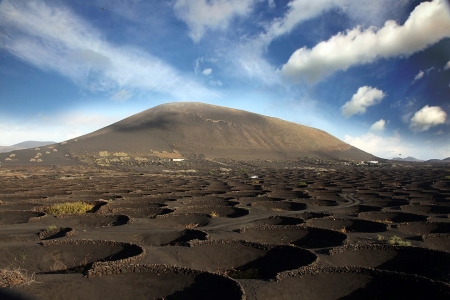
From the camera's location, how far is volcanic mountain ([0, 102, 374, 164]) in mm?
106188

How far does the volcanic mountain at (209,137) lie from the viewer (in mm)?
106188

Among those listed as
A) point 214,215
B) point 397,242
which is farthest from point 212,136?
point 397,242

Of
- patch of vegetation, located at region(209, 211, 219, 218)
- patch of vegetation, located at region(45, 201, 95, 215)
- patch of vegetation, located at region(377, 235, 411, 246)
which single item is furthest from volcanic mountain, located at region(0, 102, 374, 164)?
patch of vegetation, located at region(377, 235, 411, 246)

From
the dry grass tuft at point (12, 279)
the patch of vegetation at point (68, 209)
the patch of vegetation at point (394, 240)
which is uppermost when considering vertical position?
the patch of vegetation at point (394, 240)

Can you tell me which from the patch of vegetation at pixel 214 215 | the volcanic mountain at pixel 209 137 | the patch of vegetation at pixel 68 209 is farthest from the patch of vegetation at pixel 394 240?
the volcanic mountain at pixel 209 137

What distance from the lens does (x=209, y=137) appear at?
118750mm

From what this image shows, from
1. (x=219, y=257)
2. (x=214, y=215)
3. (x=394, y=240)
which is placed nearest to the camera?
(x=219, y=257)

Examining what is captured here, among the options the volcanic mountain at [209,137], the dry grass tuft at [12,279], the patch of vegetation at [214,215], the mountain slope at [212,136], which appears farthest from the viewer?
the mountain slope at [212,136]

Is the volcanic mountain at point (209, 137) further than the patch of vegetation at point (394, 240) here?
Yes

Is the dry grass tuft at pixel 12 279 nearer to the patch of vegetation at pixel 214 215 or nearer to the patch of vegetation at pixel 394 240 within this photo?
the patch of vegetation at pixel 214 215

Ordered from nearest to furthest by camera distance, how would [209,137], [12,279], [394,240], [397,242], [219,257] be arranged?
[12,279]
[219,257]
[397,242]
[394,240]
[209,137]

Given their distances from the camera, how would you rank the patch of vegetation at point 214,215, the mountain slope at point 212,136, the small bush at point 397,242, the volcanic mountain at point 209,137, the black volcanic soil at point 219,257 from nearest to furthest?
1. the black volcanic soil at point 219,257
2. the small bush at point 397,242
3. the patch of vegetation at point 214,215
4. the volcanic mountain at point 209,137
5. the mountain slope at point 212,136

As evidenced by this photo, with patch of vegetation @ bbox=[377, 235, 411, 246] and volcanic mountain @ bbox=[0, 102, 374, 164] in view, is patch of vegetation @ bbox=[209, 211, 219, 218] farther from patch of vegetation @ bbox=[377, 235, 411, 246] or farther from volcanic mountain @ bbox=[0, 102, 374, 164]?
volcanic mountain @ bbox=[0, 102, 374, 164]

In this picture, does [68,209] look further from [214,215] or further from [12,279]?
[12,279]
